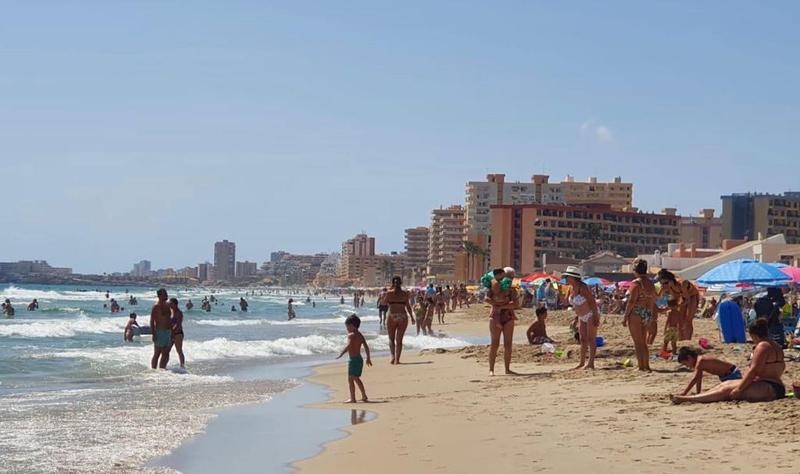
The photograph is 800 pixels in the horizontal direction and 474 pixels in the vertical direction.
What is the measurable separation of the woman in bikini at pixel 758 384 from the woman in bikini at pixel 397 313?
7.72 meters

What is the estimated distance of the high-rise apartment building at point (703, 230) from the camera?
5876 inches

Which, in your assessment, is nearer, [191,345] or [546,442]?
[546,442]

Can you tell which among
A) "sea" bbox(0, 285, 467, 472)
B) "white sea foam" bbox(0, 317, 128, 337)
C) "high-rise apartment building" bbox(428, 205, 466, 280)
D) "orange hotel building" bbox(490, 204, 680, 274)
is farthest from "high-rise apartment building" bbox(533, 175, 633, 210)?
"sea" bbox(0, 285, 467, 472)

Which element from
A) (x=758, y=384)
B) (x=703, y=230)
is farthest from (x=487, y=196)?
(x=758, y=384)

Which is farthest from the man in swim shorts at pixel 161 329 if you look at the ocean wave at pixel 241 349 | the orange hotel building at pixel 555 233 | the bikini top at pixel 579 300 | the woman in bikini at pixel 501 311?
the orange hotel building at pixel 555 233

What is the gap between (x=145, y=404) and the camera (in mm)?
11328

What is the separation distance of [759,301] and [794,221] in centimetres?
12918

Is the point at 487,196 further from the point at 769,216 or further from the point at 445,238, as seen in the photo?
the point at 769,216

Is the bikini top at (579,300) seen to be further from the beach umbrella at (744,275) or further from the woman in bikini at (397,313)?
the beach umbrella at (744,275)

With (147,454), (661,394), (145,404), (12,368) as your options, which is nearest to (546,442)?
(661,394)

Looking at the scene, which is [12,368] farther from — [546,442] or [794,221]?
[794,221]

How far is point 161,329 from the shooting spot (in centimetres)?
1586

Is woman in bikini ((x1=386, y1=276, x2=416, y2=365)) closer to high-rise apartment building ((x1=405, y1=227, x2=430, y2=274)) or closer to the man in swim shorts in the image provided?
the man in swim shorts

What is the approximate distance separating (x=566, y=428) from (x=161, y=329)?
933 cm
